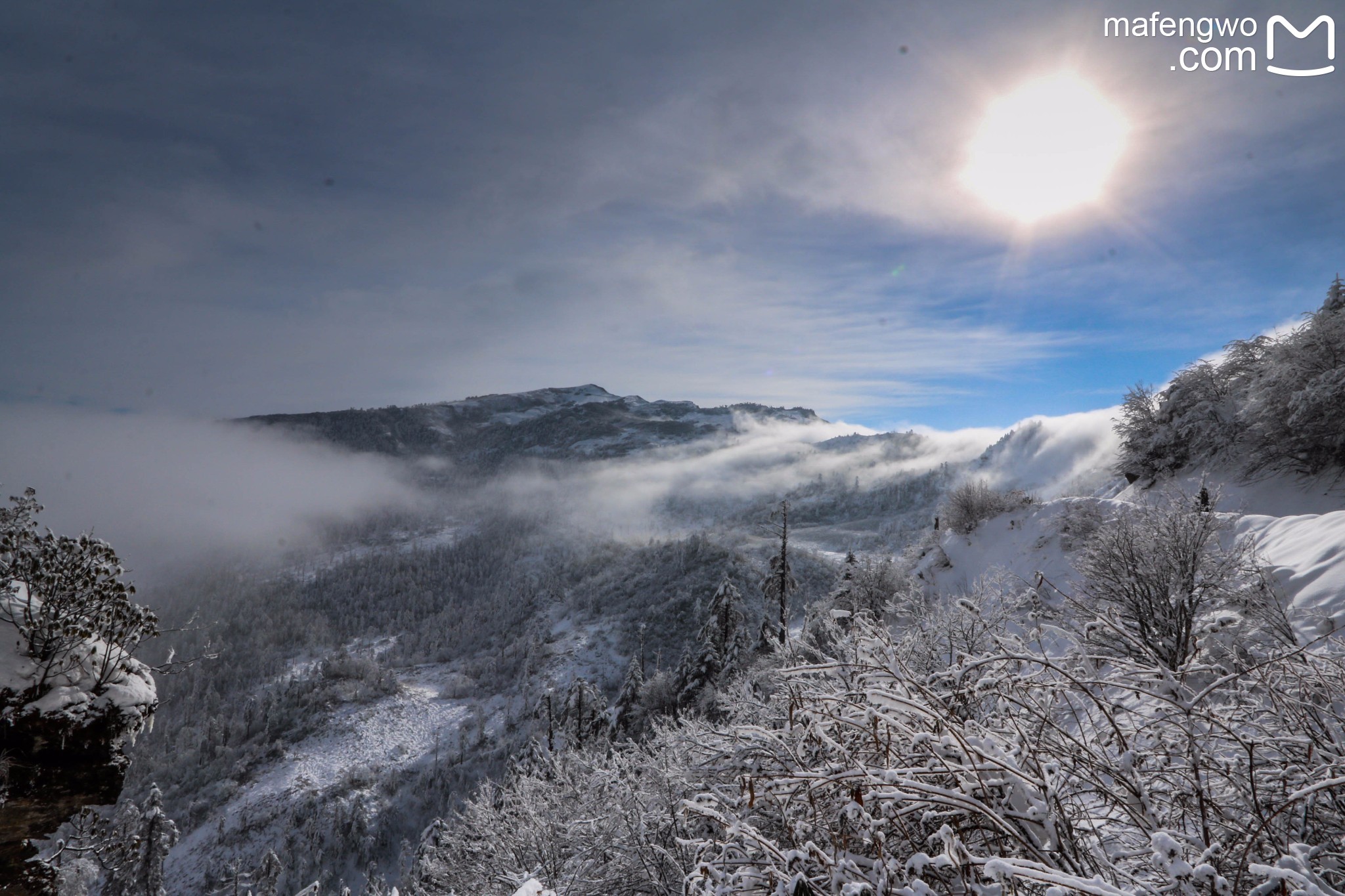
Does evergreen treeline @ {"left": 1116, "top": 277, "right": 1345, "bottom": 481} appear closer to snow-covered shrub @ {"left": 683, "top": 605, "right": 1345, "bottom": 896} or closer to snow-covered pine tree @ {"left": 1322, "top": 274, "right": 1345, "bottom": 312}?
snow-covered pine tree @ {"left": 1322, "top": 274, "right": 1345, "bottom": 312}

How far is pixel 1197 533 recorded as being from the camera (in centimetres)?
1303

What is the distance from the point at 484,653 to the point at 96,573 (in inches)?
6127

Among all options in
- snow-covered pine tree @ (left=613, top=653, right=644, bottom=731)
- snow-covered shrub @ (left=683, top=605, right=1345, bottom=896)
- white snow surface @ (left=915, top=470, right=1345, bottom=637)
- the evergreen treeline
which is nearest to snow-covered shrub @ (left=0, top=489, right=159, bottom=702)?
snow-covered shrub @ (left=683, top=605, right=1345, bottom=896)

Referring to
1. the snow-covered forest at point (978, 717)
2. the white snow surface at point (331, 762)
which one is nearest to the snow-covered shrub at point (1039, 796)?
the snow-covered forest at point (978, 717)

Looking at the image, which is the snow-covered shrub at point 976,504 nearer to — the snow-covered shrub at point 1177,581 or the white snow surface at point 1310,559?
the white snow surface at point 1310,559

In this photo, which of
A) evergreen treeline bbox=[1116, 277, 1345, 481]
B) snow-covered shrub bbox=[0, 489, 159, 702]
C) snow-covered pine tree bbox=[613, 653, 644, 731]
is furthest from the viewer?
snow-covered pine tree bbox=[613, 653, 644, 731]

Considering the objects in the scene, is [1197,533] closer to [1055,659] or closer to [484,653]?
[1055,659]

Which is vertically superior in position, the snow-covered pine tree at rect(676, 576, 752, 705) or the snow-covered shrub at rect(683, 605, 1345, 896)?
the snow-covered shrub at rect(683, 605, 1345, 896)

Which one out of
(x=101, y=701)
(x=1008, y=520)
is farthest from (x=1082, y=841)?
(x=1008, y=520)

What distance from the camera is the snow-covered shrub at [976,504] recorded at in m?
34.4

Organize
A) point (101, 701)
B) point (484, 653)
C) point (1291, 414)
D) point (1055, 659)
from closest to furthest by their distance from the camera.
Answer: point (1055, 659) → point (101, 701) → point (1291, 414) → point (484, 653)

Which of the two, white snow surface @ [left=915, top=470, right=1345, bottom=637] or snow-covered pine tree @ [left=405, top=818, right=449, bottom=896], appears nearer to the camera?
white snow surface @ [left=915, top=470, right=1345, bottom=637]

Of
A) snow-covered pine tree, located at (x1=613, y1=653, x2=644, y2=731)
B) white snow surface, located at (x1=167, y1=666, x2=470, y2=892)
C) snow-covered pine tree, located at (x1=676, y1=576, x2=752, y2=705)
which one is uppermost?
snow-covered pine tree, located at (x1=676, y1=576, x2=752, y2=705)

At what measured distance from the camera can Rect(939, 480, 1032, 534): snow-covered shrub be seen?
3444 cm
